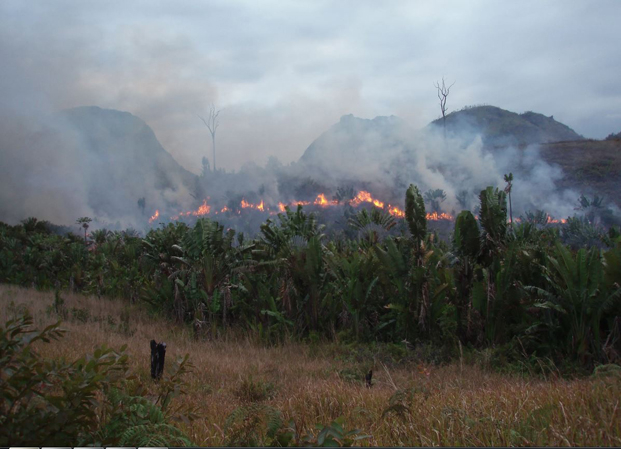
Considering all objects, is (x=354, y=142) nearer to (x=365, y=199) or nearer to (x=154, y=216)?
(x=365, y=199)

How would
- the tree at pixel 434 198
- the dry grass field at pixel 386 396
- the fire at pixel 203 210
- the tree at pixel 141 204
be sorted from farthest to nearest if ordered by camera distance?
the fire at pixel 203 210
the tree at pixel 141 204
the tree at pixel 434 198
the dry grass field at pixel 386 396

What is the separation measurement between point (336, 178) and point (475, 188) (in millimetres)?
26471

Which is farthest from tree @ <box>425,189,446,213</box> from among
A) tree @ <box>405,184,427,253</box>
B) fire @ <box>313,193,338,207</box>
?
tree @ <box>405,184,427,253</box>

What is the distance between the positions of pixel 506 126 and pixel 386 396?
130 meters

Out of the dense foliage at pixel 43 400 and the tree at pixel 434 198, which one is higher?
the tree at pixel 434 198

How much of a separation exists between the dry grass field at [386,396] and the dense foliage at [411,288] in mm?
1139

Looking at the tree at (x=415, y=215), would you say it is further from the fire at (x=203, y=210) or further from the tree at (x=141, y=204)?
the tree at (x=141, y=204)

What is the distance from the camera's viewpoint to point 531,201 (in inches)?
2021

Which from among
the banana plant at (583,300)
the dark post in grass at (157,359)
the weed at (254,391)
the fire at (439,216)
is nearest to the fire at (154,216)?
the fire at (439,216)

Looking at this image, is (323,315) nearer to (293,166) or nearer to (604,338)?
(604,338)

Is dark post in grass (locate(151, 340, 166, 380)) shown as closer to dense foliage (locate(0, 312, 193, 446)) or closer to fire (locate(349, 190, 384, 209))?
dense foliage (locate(0, 312, 193, 446))

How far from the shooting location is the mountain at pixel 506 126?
374ft

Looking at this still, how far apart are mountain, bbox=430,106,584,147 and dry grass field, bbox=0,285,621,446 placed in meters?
109

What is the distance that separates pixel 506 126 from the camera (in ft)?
396
